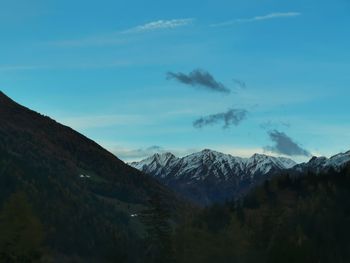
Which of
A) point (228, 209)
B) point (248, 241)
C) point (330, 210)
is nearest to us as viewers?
point (248, 241)

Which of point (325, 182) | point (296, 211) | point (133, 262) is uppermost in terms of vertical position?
point (325, 182)

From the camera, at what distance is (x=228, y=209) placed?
195750 mm

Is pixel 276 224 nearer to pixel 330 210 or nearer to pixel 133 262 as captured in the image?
pixel 330 210

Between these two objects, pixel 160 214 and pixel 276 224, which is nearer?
pixel 160 214

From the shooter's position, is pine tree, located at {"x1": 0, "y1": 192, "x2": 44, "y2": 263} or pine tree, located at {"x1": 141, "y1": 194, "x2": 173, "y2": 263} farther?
pine tree, located at {"x1": 141, "y1": 194, "x2": 173, "y2": 263}

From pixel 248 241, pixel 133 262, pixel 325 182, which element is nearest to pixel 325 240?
pixel 248 241

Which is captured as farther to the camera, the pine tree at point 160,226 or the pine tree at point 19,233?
the pine tree at point 160,226

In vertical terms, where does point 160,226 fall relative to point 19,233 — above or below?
above

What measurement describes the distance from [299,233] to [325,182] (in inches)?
3256

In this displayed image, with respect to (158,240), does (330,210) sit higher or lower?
higher

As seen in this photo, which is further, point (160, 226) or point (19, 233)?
point (160, 226)

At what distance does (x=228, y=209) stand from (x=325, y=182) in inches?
1195

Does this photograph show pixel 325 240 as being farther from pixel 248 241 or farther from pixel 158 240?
pixel 158 240

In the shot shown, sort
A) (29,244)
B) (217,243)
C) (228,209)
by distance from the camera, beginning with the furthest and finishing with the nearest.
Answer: (228,209)
(217,243)
(29,244)
